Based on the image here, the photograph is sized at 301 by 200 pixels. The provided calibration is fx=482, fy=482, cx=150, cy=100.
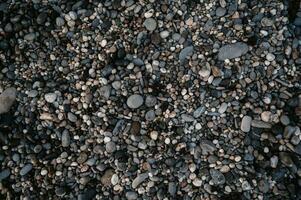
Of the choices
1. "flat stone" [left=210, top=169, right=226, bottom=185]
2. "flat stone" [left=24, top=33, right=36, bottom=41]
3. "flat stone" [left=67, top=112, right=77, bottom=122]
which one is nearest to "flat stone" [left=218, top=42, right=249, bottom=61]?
"flat stone" [left=210, top=169, right=226, bottom=185]

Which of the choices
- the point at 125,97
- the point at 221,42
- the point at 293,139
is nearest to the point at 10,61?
the point at 125,97

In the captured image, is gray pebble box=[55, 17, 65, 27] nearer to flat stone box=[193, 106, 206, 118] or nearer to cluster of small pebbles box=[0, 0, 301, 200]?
cluster of small pebbles box=[0, 0, 301, 200]

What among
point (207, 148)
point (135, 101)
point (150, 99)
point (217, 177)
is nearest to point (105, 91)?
point (135, 101)

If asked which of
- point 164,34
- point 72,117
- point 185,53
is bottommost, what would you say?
point 72,117

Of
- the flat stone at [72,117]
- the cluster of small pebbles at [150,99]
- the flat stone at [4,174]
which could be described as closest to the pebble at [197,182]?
the cluster of small pebbles at [150,99]

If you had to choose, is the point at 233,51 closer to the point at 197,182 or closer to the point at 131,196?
the point at 197,182

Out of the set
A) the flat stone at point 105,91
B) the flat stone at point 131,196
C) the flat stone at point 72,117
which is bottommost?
the flat stone at point 131,196

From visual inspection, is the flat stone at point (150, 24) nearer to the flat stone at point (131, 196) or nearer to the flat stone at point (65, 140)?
the flat stone at point (65, 140)
